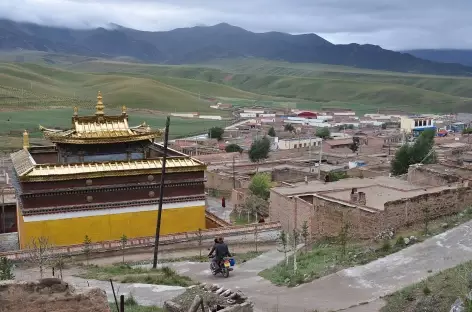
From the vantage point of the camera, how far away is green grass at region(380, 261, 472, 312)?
11406mm

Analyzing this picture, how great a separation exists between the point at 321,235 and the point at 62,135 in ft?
37.3

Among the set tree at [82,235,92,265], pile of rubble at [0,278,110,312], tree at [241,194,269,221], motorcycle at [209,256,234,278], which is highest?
pile of rubble at [0,278,110,312]

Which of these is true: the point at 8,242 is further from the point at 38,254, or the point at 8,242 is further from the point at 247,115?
the point at 247,115

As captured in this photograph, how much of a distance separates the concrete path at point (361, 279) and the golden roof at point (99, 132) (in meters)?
8.85

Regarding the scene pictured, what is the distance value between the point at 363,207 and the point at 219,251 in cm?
583

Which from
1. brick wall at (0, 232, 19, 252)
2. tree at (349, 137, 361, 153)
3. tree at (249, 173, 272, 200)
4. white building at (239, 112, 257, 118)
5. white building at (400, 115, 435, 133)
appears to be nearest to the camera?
brick wall at (0, 232, 19, 252)

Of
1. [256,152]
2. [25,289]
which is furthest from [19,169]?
[256,152]

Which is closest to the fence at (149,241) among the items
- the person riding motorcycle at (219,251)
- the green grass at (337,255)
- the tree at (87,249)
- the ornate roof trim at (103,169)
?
the tree at (87,249)

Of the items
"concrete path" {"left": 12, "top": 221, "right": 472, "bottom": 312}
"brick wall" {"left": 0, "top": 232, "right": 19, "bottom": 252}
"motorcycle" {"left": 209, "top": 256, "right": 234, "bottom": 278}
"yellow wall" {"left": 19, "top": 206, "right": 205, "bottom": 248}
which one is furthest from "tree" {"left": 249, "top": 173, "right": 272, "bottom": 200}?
"motorcycle" {"left": 209, "top": 256, "right": 234, "bottom": 278}

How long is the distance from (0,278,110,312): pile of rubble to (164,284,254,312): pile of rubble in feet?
6.12

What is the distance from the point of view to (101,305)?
34.2 ft

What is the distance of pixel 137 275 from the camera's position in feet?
55.8

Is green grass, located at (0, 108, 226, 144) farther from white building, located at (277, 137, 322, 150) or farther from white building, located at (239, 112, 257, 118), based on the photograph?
white building, located at (277, 137, 322, 150)

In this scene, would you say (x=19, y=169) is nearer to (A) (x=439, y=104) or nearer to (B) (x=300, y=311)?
(B) (x=300, y=311)
